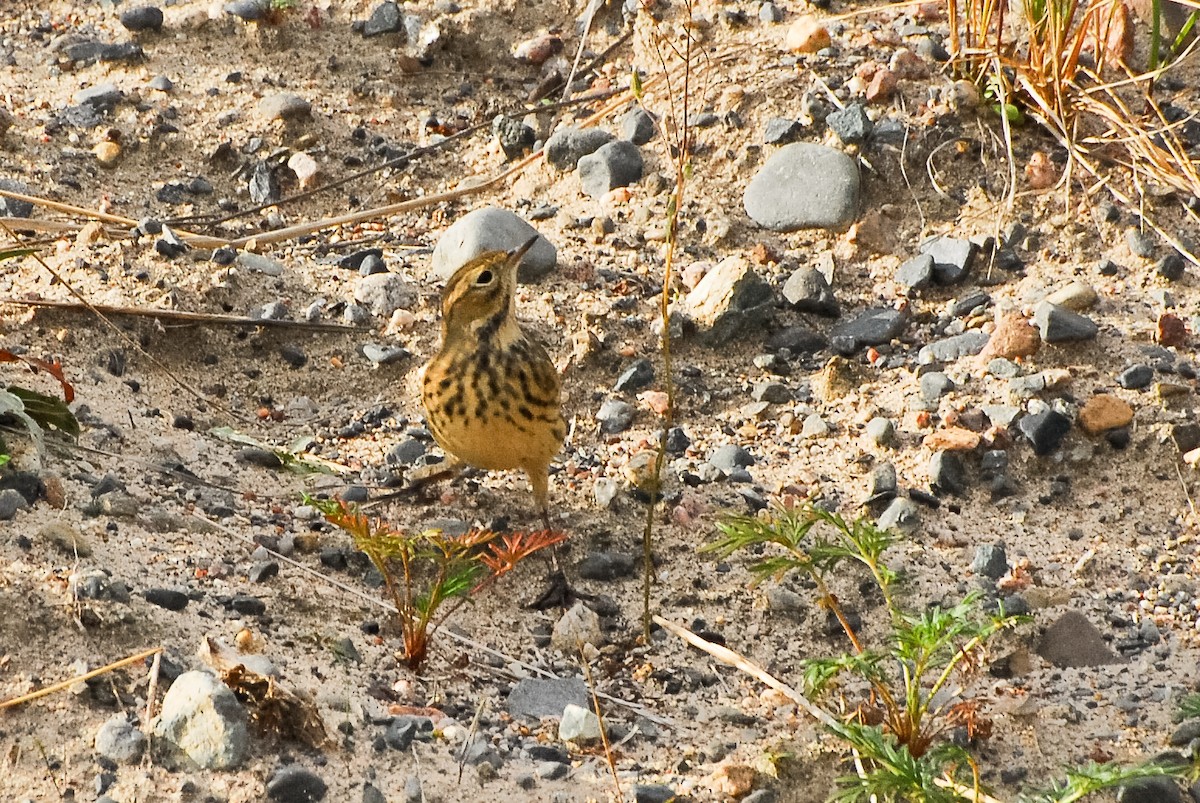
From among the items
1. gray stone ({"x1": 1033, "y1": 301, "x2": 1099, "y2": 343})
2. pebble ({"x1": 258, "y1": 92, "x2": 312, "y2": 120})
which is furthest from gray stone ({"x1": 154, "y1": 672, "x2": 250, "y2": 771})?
pebble ({"x1": 258, "y1": 92, "x2": 312, "y2": 120})

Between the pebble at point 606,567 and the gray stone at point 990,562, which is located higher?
the gray stone at point 990,562

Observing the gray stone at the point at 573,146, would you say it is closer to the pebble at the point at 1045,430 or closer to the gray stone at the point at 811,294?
the gray stone at the point at 811,294

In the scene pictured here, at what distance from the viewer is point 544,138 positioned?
7.87 m

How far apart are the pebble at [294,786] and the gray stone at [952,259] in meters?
3.77

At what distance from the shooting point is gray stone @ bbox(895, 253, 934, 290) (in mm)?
6617

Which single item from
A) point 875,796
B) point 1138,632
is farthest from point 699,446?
point 875,796

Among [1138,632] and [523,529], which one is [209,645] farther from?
[1138,632]

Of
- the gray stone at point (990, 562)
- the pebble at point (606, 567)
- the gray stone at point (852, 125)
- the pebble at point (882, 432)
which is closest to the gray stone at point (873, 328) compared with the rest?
the pebble at point (882, 432)

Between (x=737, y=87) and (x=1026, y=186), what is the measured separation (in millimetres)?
1504

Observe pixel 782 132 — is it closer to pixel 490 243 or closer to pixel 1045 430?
pixel 490 243

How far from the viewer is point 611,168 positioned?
24.2 ft

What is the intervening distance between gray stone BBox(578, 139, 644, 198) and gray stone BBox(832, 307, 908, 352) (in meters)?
1.43

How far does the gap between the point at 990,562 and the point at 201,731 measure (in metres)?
2.75

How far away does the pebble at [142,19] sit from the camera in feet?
27.7
